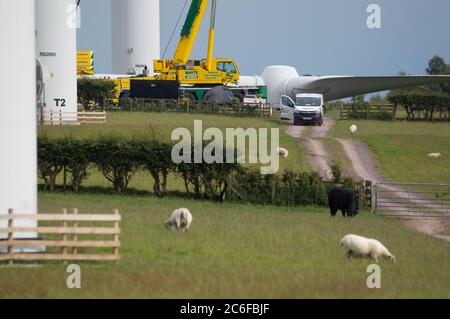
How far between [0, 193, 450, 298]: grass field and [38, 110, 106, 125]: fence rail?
23733 millimetres

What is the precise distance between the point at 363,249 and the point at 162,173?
16.1m

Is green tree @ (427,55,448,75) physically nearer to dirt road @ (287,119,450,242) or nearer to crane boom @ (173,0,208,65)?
crane boom @ (173,0,208,65)

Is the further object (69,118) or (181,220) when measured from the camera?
(69,118)

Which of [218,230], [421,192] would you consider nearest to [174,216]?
[218,230]

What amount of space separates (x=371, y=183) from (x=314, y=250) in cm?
1319

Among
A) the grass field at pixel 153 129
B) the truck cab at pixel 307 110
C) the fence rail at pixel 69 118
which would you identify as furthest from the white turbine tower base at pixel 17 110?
the truck cab at pixel 307 110

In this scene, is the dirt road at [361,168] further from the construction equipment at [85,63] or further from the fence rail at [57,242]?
the construction equipment at [85,63]

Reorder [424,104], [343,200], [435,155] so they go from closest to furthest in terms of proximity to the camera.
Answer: [343,200], [435,155], [424,104]

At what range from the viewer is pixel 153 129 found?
150ft

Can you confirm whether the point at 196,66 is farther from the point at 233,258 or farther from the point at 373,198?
the point at 233,258

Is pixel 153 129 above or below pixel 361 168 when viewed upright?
above

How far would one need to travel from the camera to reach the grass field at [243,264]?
20.4 m

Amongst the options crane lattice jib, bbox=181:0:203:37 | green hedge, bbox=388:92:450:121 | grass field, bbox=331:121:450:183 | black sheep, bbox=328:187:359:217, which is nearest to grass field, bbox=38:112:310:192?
grass field, bbox=331:121:450:183

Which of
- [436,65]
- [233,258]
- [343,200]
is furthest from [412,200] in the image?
[436,65]
